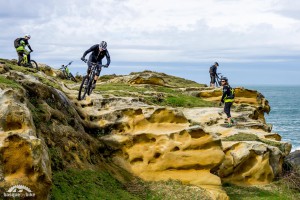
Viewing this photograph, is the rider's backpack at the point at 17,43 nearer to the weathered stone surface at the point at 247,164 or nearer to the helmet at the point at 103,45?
the helmet at the point at 103,45

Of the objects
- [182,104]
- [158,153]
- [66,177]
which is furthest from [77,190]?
[182,104]

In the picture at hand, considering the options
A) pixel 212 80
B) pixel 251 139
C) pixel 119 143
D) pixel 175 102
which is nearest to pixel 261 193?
pixel 251 139

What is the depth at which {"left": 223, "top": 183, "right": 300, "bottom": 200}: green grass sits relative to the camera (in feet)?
75.0

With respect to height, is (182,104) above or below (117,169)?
above

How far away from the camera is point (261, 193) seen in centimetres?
2381

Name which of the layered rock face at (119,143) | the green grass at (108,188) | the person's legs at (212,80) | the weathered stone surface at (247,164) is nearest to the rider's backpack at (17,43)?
the layered rock face at (119,143)

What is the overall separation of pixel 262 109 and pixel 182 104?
13335mm

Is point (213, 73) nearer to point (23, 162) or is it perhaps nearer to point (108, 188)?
point (108, 188)

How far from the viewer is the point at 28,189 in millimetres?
12992

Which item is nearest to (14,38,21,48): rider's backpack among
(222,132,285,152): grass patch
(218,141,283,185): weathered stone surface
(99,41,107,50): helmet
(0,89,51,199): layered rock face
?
(99,41,107,50): helmet

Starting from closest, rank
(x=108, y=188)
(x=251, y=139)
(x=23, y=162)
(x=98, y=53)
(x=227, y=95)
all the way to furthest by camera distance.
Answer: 1. (x=23, y=162)
2. (x=108, y=188)
3. (x=98, y=53)
4. (x=251, y=139)
5. (x=227, y=95)

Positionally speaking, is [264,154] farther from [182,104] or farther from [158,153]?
[182,104]

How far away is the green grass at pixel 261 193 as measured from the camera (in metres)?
22.9

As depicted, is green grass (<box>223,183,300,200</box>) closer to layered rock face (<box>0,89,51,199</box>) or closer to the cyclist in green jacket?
layered rock face (<box>0,89,51,199</box>)
